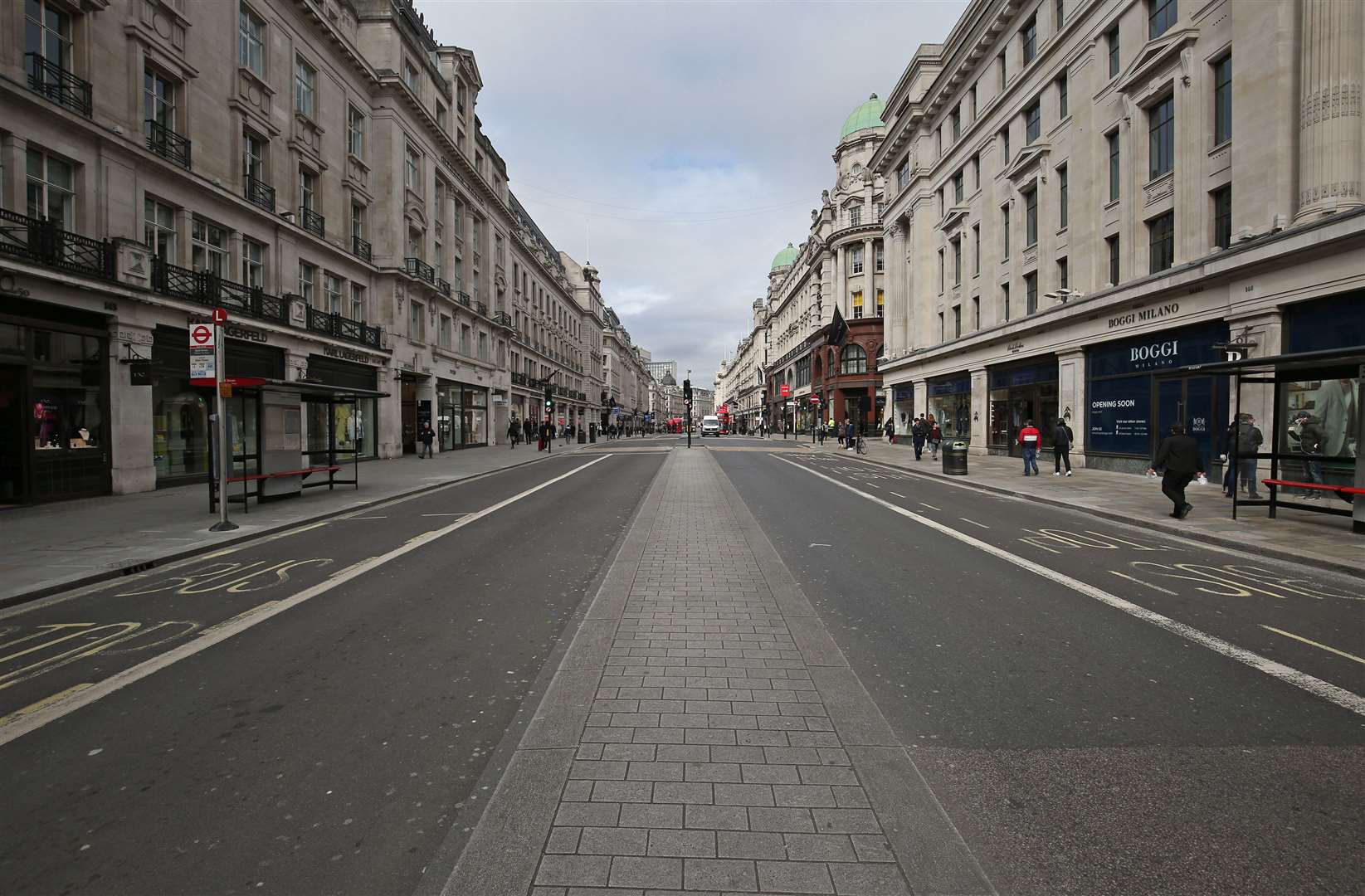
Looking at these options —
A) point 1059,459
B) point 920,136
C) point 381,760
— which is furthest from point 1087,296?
point 381,760

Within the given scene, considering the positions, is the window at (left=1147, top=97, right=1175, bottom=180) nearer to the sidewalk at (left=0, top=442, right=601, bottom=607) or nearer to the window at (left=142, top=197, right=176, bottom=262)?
the sidewalk at (left=0, top=442, right=601, bottom=607)

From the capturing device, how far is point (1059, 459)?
20.1 metres

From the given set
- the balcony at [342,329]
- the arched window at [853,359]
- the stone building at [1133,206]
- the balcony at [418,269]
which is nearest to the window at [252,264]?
the balcony at [342,329]

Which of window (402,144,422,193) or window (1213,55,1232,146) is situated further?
window (402,144,422,193)

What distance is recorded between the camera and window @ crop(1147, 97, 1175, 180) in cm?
1864

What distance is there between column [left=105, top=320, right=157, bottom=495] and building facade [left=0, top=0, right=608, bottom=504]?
0.05 m

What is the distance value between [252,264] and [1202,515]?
2628cm

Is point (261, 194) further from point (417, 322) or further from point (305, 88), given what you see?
point (417, 322)

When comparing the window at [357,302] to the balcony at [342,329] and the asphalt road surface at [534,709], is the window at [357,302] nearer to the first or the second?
the balcony at [342,329]

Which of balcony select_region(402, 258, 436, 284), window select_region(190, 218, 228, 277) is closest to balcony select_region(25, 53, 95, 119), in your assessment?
window select_region(190, 218, 228, 277)

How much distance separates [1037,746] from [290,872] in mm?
3571

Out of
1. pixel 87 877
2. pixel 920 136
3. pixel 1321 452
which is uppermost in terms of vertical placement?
pixel 920 136

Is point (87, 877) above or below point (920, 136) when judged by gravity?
below

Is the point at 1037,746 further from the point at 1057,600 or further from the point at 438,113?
the point at 438,113
